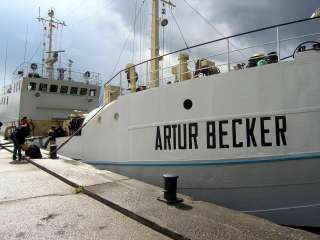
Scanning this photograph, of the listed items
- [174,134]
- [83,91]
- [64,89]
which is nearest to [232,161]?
[174,134]

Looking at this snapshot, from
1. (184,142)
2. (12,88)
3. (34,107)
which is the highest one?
(12,88)

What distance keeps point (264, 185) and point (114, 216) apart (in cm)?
293

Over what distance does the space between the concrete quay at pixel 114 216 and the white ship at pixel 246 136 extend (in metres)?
1.32

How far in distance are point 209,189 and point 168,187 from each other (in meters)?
2.01

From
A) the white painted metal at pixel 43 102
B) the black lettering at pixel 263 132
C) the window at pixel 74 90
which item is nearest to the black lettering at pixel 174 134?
the black lettering at pixel 263 132

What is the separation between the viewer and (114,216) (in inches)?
174

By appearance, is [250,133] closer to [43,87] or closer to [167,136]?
[167,136]

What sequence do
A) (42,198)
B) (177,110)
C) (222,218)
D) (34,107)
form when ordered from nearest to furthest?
1. (222,218)
2. (42,198)
3. (177,110)
4. (34,107)

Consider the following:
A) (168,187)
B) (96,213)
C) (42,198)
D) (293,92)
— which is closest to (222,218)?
(168,187)

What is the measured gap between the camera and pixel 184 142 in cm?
677

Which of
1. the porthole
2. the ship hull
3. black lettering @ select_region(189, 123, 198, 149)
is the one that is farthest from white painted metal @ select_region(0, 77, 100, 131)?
black lettering @ select_region(189, 123, 198, 149)

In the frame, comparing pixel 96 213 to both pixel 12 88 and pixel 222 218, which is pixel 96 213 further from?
pixel 12 88

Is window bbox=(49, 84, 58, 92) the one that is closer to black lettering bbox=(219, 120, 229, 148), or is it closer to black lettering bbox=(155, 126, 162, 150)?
black lettering bbox=(155, 126, 162, 150)

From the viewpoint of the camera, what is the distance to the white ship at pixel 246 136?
5551mm
